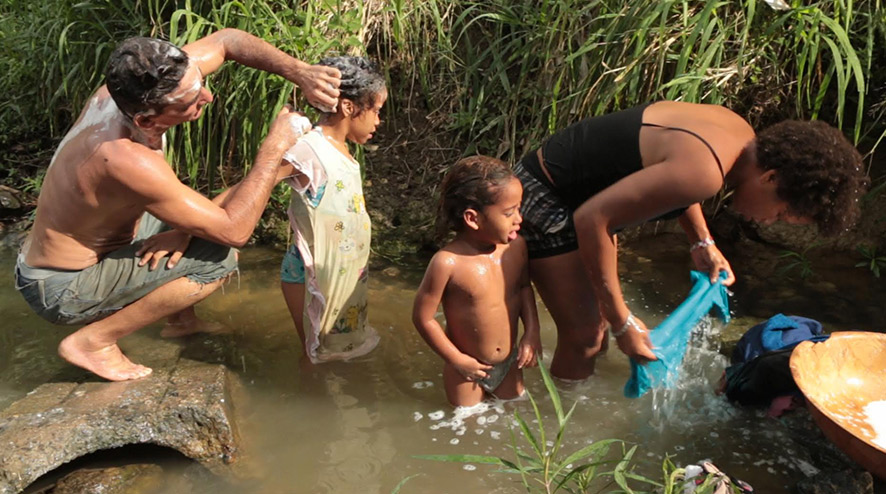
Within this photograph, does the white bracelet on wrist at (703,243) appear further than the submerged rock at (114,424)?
Yes

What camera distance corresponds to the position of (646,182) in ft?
7.08

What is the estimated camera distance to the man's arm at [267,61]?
2717 millimetres

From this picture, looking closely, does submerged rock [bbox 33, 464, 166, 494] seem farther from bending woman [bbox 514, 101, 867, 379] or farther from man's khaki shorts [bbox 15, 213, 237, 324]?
bending woman [bbox 514, 101, 867, 379]

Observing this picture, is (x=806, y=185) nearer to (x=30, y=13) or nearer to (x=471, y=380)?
(x=471, y=380)

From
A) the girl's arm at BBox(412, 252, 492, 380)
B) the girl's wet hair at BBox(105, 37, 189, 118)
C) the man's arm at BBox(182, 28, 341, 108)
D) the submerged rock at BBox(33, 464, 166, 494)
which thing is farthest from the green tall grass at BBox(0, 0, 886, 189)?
the submerged rock at BBox(33, 464, 166, 494)

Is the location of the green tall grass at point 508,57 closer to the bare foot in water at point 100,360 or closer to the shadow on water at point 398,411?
the shadow on water at point 398,411

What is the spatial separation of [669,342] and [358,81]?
139 centimetres

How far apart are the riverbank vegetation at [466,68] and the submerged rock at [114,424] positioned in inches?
59.3

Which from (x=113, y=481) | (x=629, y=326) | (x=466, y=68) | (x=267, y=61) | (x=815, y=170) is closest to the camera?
(x=815, y=170)

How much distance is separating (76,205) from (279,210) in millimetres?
1666

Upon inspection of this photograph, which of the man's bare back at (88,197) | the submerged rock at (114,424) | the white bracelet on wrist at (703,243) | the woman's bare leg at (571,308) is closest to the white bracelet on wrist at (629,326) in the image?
the woman's bare leg at (571,308)

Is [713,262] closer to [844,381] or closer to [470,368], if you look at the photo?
[844,381]

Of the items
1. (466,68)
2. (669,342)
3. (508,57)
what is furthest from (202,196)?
(508,57)

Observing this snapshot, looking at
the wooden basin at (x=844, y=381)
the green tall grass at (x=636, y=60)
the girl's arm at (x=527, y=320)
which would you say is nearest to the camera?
the wooden basin at (x=844, y=381)
